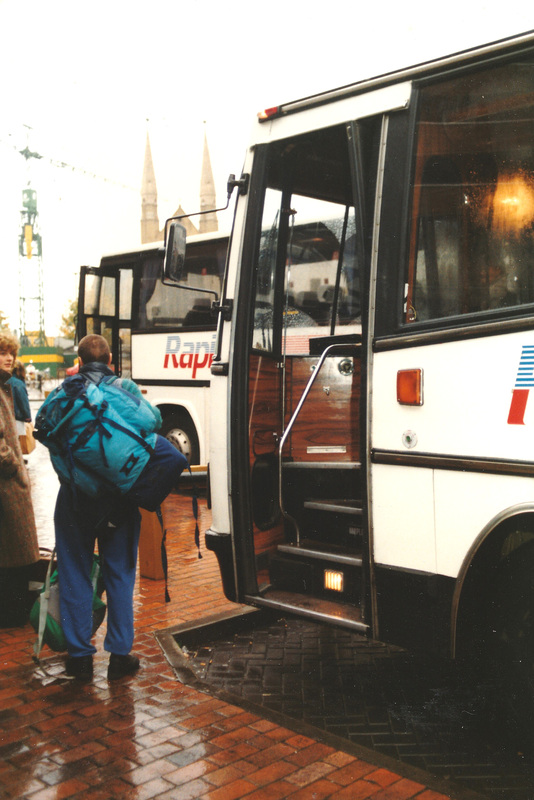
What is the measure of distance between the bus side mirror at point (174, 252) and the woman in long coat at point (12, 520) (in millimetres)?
1416

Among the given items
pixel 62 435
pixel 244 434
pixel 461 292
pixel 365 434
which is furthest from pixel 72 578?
pixel 461 292

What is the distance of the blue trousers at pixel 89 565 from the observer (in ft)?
13.8

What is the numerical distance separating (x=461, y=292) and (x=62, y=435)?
2.14 metres

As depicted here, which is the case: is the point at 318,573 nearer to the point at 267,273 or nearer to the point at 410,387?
the point at 410,387

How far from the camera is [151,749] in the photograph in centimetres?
340

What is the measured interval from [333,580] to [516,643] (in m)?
1.08

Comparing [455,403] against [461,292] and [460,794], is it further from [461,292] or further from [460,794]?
[460,794]

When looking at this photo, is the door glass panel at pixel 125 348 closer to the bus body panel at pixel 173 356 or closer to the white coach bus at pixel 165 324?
the white coach bus at pixel 165 324

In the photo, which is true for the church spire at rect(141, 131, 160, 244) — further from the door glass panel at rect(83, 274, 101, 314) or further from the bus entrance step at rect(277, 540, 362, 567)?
the bus entrance step at rect(277, 540, 362, 567)

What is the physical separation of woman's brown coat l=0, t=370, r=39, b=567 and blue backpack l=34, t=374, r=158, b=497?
2.98 feet

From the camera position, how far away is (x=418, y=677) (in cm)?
436

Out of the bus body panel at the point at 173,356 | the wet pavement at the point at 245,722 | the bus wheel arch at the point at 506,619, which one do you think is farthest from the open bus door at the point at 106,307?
the bus wheel arch at the point at 506,619

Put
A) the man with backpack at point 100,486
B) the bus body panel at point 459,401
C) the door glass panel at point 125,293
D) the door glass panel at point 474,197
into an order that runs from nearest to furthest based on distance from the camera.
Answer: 1. the bus body panel at point 459,401
2. the door glass panel at point 474,197
3. the man with backpack at point 100,486
4. the door glass panel at point 125,293

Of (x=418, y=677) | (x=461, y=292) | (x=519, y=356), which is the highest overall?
(x=461, y=292)
